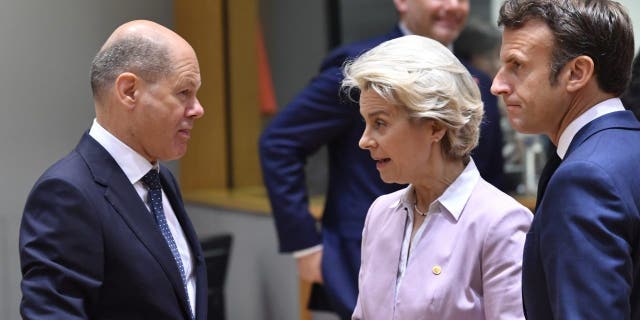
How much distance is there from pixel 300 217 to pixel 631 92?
120 cm

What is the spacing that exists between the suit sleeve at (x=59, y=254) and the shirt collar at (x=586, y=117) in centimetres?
94

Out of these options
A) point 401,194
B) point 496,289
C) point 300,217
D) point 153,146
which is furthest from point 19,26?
point 496,289

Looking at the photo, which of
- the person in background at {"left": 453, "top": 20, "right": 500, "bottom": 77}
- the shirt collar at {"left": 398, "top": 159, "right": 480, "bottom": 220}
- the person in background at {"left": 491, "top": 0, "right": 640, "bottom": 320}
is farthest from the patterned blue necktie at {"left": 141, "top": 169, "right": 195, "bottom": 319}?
the person in background at {"left": 453, "top": 20, "right": 500, "bottom": 77}

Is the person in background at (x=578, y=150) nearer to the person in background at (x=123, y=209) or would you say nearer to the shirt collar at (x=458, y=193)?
the shirt collar at (x=458, y=193)

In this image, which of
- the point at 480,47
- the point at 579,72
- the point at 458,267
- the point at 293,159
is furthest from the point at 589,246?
the point at 480,47

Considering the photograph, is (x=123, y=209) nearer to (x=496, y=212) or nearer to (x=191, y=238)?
(x=191, y=238)

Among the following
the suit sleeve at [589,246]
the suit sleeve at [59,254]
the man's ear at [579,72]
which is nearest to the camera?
the suit sleeve at [589,246]

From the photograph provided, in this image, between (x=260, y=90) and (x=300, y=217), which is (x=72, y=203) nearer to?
(x=300, y=217)

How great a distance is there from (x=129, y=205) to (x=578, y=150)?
96 centimetres

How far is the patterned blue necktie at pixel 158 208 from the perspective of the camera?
7.53ft

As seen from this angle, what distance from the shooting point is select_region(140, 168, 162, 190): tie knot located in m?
2.33

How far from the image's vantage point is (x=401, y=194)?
7.70 ft

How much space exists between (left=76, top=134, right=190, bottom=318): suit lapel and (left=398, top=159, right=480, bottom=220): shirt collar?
0.57m

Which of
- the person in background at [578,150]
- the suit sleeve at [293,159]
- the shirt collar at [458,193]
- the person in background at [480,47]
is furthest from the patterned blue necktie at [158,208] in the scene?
the person in background at [480,47]
